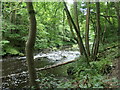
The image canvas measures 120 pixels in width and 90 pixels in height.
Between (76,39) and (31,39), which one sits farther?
(76,39)

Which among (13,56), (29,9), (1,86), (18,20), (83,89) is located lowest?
(1,86)

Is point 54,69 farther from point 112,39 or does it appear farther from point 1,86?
point 112,39

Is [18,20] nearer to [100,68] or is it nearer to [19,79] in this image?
[19,79]

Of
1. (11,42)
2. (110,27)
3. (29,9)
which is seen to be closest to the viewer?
(29,9)

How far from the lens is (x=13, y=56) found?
442 inches

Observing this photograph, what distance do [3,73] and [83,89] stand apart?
568 cm

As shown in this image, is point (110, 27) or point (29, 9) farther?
point (110, 27)

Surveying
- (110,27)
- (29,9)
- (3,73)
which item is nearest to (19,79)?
(3,73)

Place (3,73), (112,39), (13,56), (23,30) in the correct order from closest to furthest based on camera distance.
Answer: (3,73) → (112,39) → (13,56) → (23,30)

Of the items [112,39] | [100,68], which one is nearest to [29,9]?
[100,68]

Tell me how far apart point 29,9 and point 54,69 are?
15.8ft

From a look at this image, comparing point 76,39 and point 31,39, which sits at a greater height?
point 76,39

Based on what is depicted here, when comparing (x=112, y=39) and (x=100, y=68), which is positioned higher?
(x=112, y=39)

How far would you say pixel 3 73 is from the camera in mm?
6375
